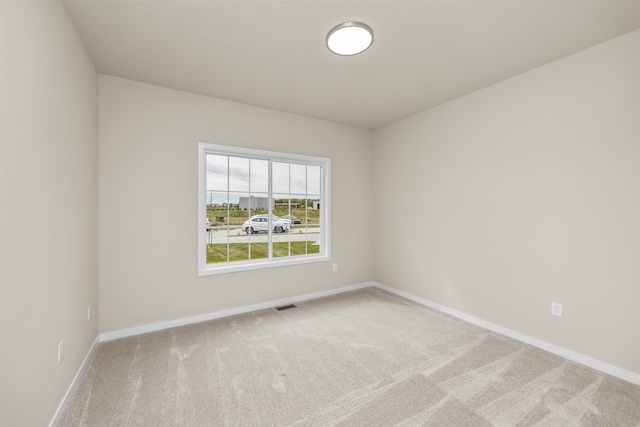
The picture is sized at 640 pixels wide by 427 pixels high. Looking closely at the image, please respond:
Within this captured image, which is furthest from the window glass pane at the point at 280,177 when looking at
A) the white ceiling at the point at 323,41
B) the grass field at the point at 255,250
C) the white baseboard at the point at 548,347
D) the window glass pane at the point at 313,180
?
the white baseboard at the point at 548,347

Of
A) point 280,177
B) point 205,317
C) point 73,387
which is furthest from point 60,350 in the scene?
point 280,177

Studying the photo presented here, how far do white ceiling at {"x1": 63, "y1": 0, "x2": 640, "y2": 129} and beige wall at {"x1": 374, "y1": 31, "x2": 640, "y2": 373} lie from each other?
32 centimetres

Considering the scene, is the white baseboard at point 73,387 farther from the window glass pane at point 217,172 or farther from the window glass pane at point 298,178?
the window glass pane at point 298,178

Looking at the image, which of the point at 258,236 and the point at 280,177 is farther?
the point at 280,177

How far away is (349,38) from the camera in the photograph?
82.1 inches

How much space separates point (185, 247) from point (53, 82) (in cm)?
185

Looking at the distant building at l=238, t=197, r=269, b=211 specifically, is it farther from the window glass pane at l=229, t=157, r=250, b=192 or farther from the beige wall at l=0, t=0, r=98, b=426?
the beige wall at l=0, t=0, r=98, b=426

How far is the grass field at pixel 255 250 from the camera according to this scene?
3.37 meters

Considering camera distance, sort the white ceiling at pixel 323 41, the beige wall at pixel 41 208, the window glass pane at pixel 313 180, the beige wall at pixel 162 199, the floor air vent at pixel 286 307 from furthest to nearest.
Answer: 1. the window glass pane at pixel 313 180
2. the floor air vent at pixel 286 307
3. the beige wall at pixel 162 199
4. the white ceiling at pixel 323 41
5. the beige wall at pixel 41 208

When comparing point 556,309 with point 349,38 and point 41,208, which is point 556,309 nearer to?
point 349,38

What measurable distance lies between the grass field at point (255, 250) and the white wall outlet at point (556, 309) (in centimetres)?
275

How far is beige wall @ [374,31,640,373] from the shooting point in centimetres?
213

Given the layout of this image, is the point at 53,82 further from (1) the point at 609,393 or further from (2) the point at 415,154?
(1) the point at 609,393

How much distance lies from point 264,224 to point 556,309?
3.23 meters
